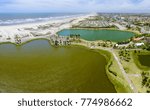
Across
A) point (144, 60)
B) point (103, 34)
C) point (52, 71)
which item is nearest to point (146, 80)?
point (144, 60)

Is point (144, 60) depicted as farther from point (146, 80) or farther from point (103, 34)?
point (103, 34)

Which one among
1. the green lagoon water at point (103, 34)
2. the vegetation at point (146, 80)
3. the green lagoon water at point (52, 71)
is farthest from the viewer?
the green lagoon water at point (103, 34)

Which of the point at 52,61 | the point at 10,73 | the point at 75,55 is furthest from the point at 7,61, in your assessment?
A: the point at 75,55

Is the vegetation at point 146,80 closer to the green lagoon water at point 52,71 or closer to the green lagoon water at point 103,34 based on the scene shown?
the green lagoon water at point 52,71

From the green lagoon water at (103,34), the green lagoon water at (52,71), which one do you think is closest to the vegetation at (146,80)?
the green lagoon water at (52,71)

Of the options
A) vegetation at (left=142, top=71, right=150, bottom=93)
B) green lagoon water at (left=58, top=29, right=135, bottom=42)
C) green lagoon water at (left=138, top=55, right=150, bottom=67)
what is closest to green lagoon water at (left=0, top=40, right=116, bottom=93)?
vegetation at (left=142, top=71, right=150, bottom=93)

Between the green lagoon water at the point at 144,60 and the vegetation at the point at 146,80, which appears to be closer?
the vegetation at the point at 146,80

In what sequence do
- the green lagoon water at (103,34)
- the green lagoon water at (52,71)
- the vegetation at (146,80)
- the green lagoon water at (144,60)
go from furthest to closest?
the green lagoon water at (103,34) < the green lagoon water at (144,60) < the vegetation at (146,80) < the green lagoon water at (52,71)

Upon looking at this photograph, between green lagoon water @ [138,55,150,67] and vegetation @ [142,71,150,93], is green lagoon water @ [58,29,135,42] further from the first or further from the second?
vegetation @ [142,71,150,93]
